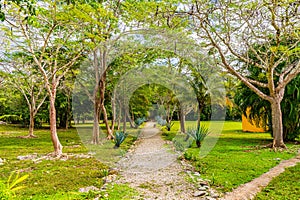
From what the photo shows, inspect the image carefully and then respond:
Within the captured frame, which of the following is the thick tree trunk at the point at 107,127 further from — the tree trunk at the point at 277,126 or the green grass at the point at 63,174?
the tree trunk at the point at 277,126

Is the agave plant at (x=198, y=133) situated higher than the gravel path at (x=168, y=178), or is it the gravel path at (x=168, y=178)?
the agave plant at (x=198, y=133)

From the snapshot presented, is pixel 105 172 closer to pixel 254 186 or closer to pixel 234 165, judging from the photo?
pixel 254 186

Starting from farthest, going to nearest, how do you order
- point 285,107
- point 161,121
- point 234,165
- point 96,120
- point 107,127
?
point 161,121 → point 285,107 → point 107,127 → point 96,120 → point 234,165

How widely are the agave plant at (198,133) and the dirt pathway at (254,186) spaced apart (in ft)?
8.99

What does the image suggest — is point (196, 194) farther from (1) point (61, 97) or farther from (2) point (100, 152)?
(1) point (61, 97)

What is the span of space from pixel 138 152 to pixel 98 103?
1899 mm

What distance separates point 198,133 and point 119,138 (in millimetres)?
3086

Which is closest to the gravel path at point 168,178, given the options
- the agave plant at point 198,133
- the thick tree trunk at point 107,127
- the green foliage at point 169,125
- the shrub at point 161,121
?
the thick tree trunk at point 107,127

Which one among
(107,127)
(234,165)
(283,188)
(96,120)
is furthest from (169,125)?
(283,188)

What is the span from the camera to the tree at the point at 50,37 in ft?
21.4

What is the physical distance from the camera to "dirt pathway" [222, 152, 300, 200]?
13.0 ft

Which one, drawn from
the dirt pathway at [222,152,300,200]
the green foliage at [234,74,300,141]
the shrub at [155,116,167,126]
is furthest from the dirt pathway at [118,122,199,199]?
the green foliage at [234,74,300,141]

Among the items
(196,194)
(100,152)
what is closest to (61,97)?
(100,152)

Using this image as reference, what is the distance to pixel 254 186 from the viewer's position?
14.7ft
